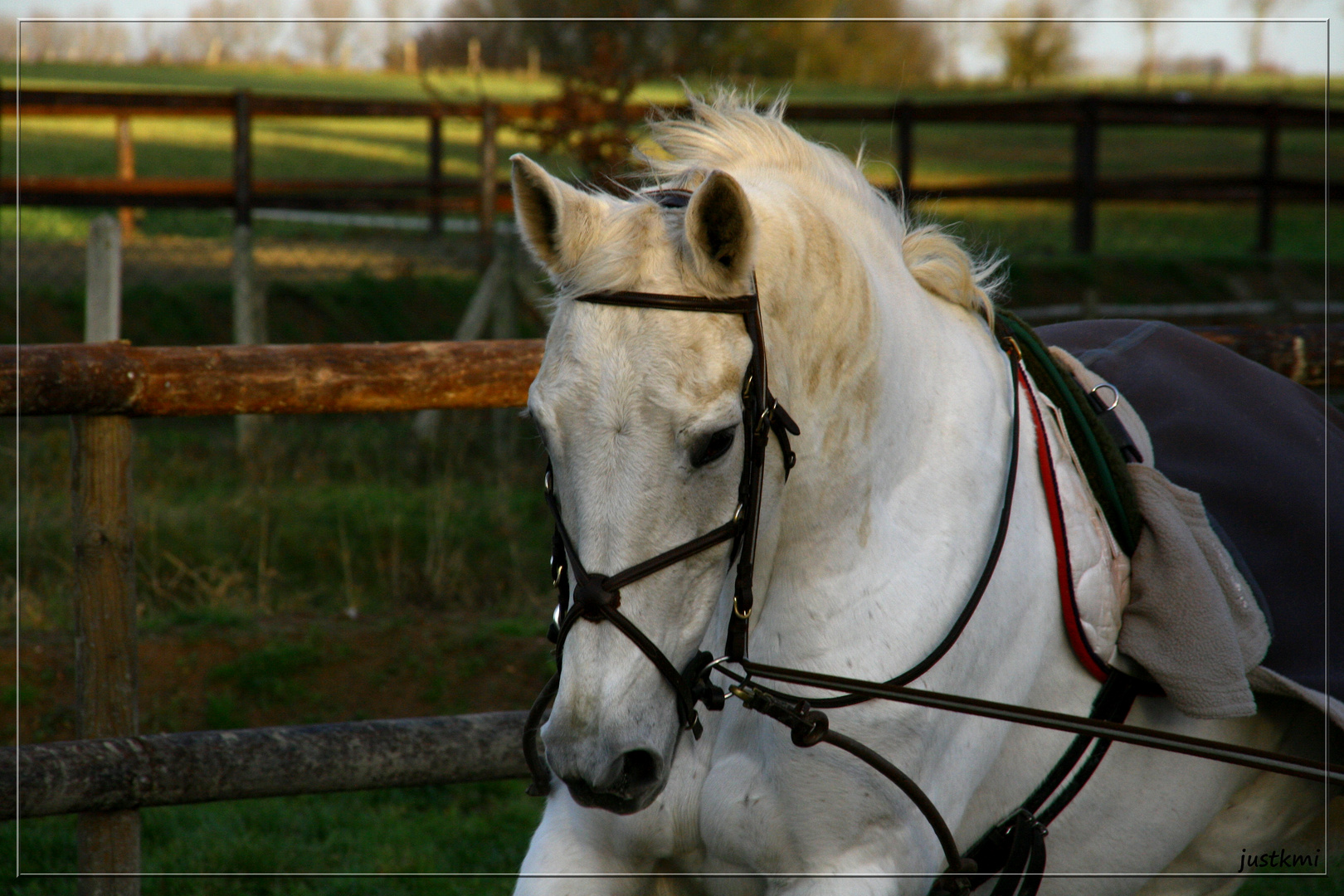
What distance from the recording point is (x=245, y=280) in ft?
25.7

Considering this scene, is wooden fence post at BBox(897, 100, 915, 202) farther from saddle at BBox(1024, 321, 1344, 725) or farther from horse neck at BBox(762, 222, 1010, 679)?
horse neck at BBox(762, 222, 1010, 679)

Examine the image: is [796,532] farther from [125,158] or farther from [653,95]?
[125,158]

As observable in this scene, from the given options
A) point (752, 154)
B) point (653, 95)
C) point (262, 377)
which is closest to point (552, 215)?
point (752, 154)

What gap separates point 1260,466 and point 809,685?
129cm

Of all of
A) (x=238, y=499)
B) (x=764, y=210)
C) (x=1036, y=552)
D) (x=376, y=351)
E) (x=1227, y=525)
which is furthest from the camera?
(x=238, y=499)

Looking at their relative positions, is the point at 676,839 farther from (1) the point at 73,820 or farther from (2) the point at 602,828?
(1) the point at 73,820

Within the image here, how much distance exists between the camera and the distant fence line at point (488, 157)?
347 inches

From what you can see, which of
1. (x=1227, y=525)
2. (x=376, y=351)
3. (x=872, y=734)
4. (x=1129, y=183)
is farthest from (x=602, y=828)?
(x=1129, y=183)

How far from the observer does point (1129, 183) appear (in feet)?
45.1

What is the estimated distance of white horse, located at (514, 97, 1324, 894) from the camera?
1609 mm

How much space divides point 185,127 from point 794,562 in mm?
19274

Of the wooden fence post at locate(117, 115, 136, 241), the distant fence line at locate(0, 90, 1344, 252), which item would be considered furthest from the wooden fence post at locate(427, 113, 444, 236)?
the wooden fence post at locate(117, 115, 136, 241)

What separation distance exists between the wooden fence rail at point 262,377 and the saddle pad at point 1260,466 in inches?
66.5

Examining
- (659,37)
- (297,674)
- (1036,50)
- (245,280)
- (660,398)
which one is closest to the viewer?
(660,398)
